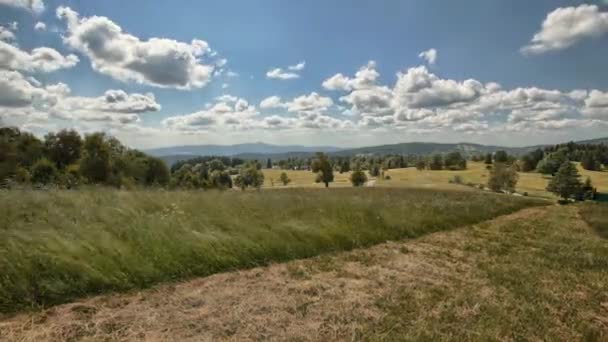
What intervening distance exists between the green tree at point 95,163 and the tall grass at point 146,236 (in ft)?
103

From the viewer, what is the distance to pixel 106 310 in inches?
157

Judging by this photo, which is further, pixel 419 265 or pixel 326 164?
pixel 326 164

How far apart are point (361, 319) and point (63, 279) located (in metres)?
4.03

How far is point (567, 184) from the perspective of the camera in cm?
6038

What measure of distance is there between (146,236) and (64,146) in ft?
167

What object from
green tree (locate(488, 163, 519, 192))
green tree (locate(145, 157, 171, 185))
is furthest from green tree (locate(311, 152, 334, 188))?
green tree (locate(145, 157, 171, 185))

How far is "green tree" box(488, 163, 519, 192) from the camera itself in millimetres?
67875

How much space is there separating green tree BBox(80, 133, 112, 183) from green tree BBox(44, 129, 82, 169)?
19.8 feet

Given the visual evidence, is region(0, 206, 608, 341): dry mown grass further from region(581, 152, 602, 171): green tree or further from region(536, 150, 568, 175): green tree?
region(581, 152, 602, 171): green tree

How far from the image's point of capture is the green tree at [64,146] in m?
45.1

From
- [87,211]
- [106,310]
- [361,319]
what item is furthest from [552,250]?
[87,211]

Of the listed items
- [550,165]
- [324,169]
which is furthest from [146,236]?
[550,165]

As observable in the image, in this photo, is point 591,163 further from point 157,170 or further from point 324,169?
point 157,170

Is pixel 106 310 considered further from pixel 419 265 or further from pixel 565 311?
pixel 565 311
